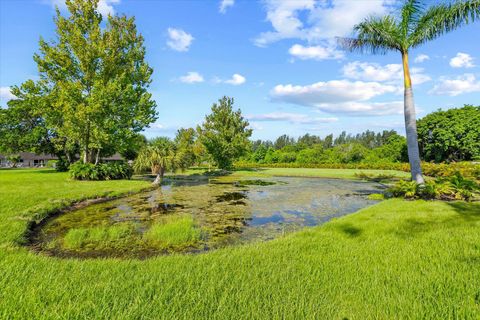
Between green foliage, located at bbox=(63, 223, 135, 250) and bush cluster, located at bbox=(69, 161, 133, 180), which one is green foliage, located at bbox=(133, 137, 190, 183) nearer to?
bush cluster, located at bbox=(69, 161, 133, 180)

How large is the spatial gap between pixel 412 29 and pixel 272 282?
1544 centimetres

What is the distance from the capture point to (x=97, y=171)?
72.6 ft

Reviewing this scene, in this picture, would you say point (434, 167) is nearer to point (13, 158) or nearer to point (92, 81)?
point (92, 81)

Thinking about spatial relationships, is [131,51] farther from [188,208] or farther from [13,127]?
[13,127]

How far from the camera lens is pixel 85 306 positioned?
Answer: 346 centimetres

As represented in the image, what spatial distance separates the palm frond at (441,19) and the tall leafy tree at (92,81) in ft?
66.3

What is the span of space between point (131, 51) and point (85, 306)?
25.0m

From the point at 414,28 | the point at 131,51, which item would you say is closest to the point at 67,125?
the point at 131,51

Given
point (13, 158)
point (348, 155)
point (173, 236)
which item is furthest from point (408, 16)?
point (13, 158)

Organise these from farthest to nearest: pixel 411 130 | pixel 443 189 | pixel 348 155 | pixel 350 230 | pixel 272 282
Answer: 1. pixel 348 155
2. pixel 411 130
3. pixel 443 189
4. pixel 350 230
5. pixel 272 282

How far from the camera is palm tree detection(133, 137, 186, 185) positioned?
22.9m

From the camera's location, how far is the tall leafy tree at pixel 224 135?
43000 millimetres

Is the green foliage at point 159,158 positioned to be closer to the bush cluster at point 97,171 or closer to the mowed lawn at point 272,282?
the bush cluster at point 97,171

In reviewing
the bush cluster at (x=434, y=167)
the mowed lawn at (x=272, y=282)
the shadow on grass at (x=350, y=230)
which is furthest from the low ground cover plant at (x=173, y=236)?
the bush cluster at (x=434, y=167)
